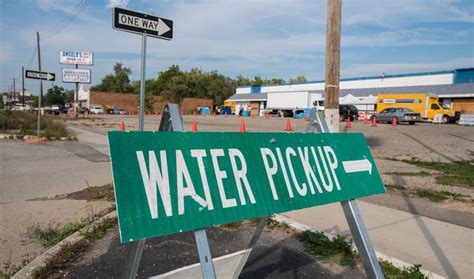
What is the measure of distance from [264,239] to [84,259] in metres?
2.02

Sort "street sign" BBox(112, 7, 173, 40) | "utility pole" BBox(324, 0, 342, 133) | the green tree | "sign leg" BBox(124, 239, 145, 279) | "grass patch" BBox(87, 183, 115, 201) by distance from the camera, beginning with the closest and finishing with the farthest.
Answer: "sign leg" BBox(124, 239, 145, 279) → "street sign" BBox(112, 7, 173, 40) → "utility pole" BBox(324, 0, 342, 133) → "grass patch" BBox(87, 183, 115, 201) → the green tree

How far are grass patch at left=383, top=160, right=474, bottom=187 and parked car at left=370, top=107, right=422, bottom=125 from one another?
19.8 m

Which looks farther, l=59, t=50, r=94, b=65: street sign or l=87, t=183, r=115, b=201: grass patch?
l=59, t=50, r=94, b=65: street sign

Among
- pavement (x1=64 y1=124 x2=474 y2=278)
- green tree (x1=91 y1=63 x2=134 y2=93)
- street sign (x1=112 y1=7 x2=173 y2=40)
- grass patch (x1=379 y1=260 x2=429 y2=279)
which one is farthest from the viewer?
green tree (x1=91 y1=63 x2=134 y2=93)

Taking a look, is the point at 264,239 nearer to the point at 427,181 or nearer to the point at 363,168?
the point at 363,168

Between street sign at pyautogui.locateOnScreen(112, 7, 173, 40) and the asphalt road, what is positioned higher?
street sign at pyautogui.locateOnScreen(112, 7, 173, 40)

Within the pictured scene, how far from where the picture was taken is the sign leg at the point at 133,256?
1.85 m

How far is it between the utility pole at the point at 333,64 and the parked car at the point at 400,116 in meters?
26.5

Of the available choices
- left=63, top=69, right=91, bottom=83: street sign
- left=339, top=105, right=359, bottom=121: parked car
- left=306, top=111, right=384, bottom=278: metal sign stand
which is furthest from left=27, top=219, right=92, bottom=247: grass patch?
left=63, top=69, right=91, bottom=83: street sign

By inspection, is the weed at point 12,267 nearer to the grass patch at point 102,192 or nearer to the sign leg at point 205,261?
the grass patch at point 102,192

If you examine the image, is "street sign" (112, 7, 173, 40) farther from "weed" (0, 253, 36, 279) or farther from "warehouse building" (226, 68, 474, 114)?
"warehouse building" (226, 68, 474, 114)

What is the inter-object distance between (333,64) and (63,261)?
14.6 feet

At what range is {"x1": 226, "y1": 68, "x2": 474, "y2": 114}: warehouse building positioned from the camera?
131 feet

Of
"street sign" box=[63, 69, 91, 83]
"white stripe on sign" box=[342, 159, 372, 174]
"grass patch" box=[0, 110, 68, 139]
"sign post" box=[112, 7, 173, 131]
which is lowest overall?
"grass patch" box=[0, 110, 68, 139]
